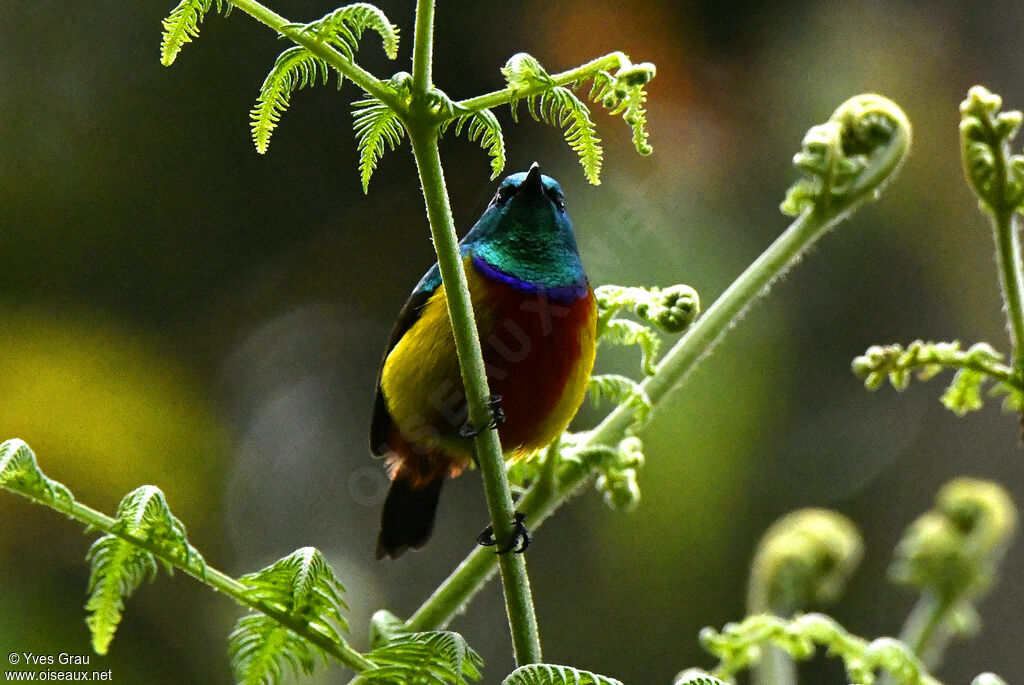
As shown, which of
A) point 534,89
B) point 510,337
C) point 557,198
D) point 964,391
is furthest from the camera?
point 557,198

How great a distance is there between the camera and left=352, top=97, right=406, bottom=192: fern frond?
1.35 meters

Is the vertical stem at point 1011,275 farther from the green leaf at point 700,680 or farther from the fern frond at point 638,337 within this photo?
the green leaf at point 700,680

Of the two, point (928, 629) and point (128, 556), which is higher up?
point (128, 556)

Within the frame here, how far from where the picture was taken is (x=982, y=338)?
19.6ft

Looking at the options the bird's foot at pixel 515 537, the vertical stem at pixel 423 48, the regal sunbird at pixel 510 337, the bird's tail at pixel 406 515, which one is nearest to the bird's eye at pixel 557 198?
the regal sunbird at pixel 510 337

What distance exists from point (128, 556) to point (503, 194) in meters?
1.56

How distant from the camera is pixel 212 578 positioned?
4.35ft

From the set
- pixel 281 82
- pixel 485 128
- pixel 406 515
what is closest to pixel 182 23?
pixel 281 82

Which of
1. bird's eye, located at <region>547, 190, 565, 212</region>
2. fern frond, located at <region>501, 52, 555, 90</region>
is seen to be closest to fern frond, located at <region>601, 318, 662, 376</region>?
fern frond, located at <region>501, 52, 555, 90</region>

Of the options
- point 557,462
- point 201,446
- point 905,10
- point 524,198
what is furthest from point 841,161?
point 905,10

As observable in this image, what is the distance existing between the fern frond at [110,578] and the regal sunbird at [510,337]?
100cm

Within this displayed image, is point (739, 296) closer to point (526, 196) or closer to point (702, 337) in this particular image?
point (702, 337)

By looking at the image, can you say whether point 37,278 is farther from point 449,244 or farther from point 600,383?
point 449,244

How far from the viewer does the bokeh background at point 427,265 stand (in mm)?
5105
